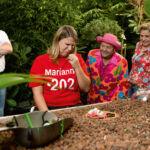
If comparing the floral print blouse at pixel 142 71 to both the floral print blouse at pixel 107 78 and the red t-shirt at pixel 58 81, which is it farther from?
the red t-shirt at pixel 58 81

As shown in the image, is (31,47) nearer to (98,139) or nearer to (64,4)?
(64,4)

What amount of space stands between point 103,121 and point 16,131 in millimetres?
780

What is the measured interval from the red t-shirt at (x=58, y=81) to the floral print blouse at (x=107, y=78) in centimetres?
43

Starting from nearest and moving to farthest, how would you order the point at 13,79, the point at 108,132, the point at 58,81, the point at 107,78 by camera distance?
the point at 13,79 < the point at 108,132 < the point at 58,81 < the point at 107,78

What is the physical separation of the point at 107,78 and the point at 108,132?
1.58 metres

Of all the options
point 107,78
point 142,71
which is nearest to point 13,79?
point 107,78

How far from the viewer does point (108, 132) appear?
10.0 feet

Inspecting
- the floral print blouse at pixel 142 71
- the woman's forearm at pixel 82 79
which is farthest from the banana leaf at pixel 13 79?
the floral print blouse at pixel 142 71

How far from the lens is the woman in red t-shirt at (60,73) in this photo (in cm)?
411

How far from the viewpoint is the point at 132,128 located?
3.13 metres

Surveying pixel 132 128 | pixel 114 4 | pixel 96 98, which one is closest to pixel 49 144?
pixel 132 128

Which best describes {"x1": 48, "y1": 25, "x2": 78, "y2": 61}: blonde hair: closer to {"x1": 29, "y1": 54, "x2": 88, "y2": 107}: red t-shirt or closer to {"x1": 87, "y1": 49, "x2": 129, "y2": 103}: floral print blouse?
{"x1": 29, "y1": 54, "x2": 88, "y2": 107}: red t-shirt

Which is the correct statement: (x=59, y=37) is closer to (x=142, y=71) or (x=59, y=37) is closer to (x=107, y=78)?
(x=107, y=78)

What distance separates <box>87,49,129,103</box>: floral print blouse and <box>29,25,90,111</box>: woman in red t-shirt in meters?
0.40
